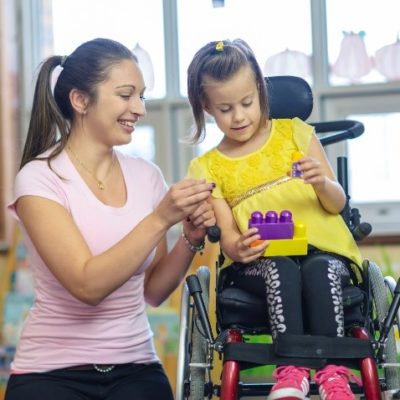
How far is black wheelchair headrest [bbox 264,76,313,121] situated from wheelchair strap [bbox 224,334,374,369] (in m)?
0.65

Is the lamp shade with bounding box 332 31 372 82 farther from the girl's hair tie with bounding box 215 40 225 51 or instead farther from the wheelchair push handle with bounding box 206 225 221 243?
the wheelchair push handle with bounding box 206 225 221 243

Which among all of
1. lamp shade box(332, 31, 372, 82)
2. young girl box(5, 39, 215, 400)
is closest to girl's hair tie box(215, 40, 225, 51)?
young girl box(5, 39, 215, 400)

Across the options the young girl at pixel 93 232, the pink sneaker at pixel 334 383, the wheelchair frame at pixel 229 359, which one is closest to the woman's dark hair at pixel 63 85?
the young girl at pixel 93 232

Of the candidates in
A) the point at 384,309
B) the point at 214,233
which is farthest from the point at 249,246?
the point at 384,309

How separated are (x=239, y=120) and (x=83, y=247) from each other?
42 centimetres

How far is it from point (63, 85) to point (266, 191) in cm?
51

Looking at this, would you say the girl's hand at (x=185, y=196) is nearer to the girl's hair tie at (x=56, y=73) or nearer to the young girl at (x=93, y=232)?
the young girl at (x=93, y=232)

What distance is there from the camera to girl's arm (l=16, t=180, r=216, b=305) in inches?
64.0

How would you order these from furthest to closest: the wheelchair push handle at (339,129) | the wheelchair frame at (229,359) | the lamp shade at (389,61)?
the lamp shade at (389,61) → the wheelchair push handle at (339,129) → the wheelchair frame at (229,359)

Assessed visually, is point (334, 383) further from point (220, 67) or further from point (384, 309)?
point (220, 67)

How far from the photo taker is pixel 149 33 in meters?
3.97

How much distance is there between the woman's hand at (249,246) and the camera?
1.60 metres

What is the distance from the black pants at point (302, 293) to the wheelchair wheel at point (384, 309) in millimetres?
142

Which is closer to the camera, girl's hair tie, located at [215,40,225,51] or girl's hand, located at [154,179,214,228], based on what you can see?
girl's hand, located at [154,179,214,228]
